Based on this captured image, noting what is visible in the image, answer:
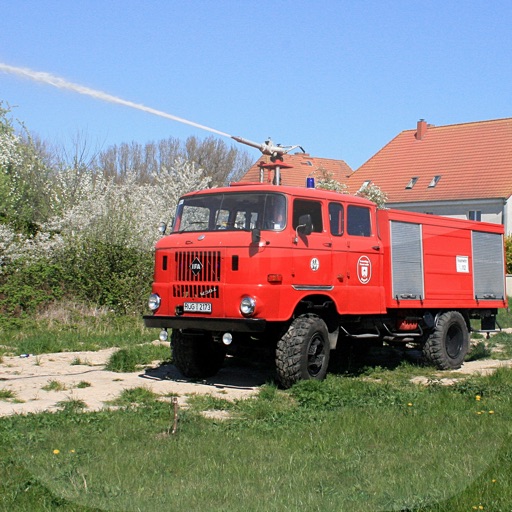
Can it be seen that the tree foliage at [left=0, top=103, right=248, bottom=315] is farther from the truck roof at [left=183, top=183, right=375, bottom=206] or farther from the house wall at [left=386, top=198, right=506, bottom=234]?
the house wall at [left=386, top=198, right=506, bottom=234]

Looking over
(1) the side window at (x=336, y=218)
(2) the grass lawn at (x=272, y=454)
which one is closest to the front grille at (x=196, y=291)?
(2) the grass lawn at (x=272, y=454)

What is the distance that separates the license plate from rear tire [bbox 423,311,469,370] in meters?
4.28

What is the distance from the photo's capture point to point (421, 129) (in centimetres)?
5631

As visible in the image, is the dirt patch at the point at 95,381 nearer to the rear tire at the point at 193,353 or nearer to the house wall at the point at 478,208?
the rear tire at the point at 193,353

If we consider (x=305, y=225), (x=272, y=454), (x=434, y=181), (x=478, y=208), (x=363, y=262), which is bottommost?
(x=272, y=454)

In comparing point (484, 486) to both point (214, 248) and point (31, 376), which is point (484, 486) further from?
point (31, 376)

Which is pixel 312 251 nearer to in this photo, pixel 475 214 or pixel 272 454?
pixel 272 454

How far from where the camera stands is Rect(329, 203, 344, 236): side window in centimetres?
1223

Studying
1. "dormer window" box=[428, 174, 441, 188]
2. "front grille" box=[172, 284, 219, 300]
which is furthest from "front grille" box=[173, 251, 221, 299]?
"dormer window" box=[428, 174, 441, 188]

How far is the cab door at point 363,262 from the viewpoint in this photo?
12359 millimetres

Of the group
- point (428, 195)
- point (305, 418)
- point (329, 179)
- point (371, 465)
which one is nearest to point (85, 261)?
point (305, 418)

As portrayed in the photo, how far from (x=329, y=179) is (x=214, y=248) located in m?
30.6

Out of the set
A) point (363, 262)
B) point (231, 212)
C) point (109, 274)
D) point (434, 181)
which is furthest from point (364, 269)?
point (434, 181)

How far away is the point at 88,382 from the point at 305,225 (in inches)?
138
